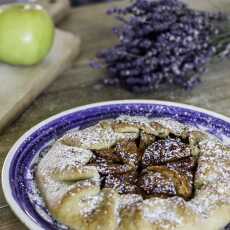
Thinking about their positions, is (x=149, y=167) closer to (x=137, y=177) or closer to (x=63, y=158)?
(x=137, y=177)

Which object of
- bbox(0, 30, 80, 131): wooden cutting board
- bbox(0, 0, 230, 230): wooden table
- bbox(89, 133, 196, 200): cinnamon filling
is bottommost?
bbox(0, 0, 230, 230): wooden table

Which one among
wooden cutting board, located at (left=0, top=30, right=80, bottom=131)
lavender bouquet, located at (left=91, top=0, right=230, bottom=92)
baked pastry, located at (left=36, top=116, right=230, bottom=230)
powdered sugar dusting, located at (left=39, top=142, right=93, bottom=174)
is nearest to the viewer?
baked pastry, located at (left=36, top=116, right=230, bottom=230)

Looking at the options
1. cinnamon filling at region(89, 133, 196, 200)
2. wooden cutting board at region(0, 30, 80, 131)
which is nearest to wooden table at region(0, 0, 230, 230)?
wooden cutting board at region(0, 30, 80, 131)

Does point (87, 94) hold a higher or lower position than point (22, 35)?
lower

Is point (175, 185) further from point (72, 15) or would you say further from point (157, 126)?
point (72, 15)

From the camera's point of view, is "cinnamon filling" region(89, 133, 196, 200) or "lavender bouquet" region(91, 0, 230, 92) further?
"lavender bouquet" region(91, 0, 230, 92)

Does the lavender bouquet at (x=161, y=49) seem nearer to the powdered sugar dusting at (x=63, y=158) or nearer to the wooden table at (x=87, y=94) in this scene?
the wooden table at (x=87, y=94)

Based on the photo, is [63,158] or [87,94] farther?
[87,94]

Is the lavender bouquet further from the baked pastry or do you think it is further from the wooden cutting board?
the baked pastry

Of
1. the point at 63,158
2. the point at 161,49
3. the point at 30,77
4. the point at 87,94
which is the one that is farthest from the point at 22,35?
the point at 63,158
